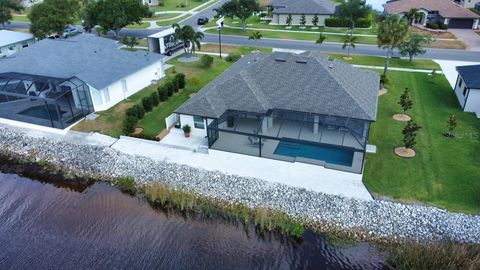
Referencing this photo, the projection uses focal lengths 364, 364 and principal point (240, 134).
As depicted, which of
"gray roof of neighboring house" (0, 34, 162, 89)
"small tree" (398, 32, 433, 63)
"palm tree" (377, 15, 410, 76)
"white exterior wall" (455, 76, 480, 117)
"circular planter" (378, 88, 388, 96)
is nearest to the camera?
"white exterior wall" (455, 76, 480, 117)

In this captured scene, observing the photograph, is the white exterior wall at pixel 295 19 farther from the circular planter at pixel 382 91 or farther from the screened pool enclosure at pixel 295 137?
the screened pool enclosure at pixel 295 137

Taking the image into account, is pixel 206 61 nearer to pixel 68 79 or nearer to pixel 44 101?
pixel 68 79

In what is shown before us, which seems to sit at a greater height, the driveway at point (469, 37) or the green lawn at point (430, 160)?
the driveway at point (469, 37)

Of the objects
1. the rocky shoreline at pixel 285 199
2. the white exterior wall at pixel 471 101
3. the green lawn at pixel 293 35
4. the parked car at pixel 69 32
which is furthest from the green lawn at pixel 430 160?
the parked car at pixel 69 32

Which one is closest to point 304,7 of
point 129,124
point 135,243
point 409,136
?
point 409,136

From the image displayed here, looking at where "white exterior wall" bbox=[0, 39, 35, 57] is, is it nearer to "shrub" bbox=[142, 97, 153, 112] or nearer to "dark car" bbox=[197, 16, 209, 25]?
"dark car" bbox=[197, 16, 209, 25]

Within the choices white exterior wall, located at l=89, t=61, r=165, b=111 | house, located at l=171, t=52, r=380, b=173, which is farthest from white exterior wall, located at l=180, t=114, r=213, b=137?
white exterior wall, located at l=89, t=61, r=165, b=111
